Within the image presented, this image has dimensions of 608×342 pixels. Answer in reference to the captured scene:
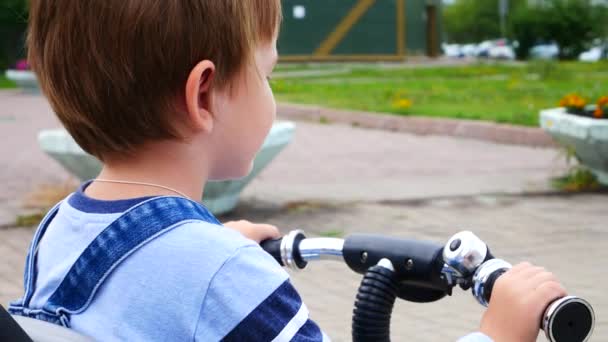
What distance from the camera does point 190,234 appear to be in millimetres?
1215

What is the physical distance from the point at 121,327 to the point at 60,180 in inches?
276

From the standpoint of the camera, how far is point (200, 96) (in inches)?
51.1

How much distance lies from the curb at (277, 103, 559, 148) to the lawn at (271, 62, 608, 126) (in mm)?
351

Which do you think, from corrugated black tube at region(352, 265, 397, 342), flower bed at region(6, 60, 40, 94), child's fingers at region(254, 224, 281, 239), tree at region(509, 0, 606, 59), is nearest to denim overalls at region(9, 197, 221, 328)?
corrugated black tube at region(352, 265, 397, 342)

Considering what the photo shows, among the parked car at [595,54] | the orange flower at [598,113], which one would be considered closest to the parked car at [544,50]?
the parked car at [595,54]

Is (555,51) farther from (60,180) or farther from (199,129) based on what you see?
(199,129)

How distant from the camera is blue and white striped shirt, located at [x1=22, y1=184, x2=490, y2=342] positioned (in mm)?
1182

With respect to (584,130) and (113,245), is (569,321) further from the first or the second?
(584,130)

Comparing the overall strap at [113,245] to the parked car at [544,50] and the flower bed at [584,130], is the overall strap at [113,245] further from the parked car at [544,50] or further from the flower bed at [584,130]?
the parked car at [544,50]

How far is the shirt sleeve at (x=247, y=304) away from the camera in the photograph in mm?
1178

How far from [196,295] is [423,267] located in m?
0.34

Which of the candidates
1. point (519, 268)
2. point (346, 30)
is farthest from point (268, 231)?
point (346, 30)

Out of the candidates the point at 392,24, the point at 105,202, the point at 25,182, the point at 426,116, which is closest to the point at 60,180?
the point at 25,182

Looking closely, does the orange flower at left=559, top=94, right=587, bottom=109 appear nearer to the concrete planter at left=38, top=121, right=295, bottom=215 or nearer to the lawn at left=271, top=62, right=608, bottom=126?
the concrete planter at left=38, top=121, right=295, bottom=215
